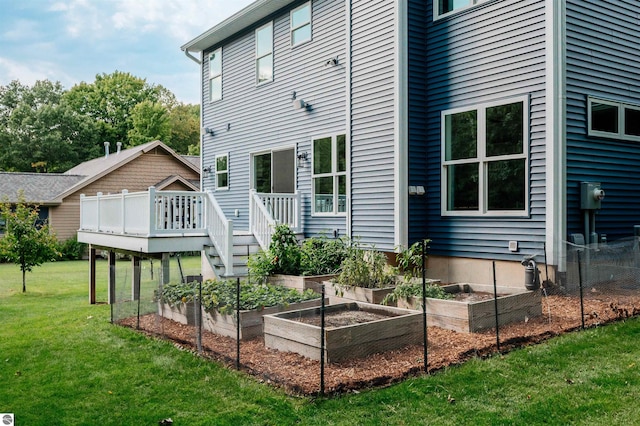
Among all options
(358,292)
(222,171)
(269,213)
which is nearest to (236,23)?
(222,171)

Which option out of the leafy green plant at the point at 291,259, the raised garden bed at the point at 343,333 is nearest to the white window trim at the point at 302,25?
the leafy green plant at the point at 291,259

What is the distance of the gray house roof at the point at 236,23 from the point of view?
12859 millimetres

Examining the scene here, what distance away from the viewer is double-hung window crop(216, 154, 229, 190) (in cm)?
1523

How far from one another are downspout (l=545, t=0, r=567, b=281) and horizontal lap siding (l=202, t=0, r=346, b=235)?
4.25 m

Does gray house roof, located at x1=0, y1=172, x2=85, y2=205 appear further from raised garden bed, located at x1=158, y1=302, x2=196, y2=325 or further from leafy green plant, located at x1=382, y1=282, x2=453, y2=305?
leafy green plant, located at x1=382, y1=282, x2=453, y2=305

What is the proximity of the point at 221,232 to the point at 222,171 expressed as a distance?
224 inches

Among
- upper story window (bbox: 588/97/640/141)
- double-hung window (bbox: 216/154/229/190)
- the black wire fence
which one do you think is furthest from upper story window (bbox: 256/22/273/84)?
upper story window (bbox: 588/97/640/141)

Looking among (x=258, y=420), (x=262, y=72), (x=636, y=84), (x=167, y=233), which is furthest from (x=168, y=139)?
(x=258, y=420)

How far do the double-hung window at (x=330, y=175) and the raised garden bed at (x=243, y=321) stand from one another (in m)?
4.37

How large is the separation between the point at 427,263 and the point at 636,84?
4.49m

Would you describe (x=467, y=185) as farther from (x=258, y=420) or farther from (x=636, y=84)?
(x=258, y=420)

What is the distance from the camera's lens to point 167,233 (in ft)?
31.9

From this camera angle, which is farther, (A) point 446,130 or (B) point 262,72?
(B) point 262,72

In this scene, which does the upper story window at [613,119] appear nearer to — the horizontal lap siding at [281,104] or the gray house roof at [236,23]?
the horizontal lap siding at [281,104]
